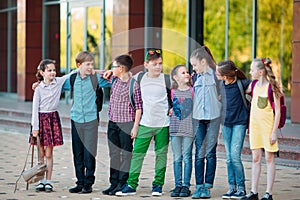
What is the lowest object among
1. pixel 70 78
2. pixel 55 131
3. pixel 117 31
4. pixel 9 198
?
pixel 9 198

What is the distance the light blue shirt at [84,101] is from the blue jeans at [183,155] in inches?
39.6

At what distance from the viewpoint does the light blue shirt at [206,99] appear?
7.88 m

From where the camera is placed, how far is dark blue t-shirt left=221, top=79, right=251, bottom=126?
7.74 m

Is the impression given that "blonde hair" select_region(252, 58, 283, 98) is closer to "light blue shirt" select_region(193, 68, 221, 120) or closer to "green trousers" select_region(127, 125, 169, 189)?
"light blue shirt" select_region(193, 68, 221, 120)

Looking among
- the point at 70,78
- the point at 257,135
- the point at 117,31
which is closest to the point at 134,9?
the point at 117,31

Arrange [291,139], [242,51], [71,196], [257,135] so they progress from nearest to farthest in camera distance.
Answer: [257,135] < [71,196] < [291,139] < [242,51]

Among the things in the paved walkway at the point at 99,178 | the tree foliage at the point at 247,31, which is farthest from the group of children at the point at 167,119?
the tree foliage at the point at 247,31

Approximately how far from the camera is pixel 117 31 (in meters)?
18.8

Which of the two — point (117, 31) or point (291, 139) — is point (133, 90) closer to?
point (291, 139)

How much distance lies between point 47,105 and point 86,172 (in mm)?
919

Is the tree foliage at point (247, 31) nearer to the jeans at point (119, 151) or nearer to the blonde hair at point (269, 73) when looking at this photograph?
the jeans at point (119, 151)

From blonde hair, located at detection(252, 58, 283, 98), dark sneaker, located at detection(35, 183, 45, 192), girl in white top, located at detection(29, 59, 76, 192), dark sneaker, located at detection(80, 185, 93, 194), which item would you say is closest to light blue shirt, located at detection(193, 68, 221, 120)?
blonde hair, located at detection(252, 58, 283, 98)

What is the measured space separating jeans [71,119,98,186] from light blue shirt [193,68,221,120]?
1.21 m

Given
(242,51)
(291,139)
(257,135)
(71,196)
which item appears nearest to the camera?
(257,135)
